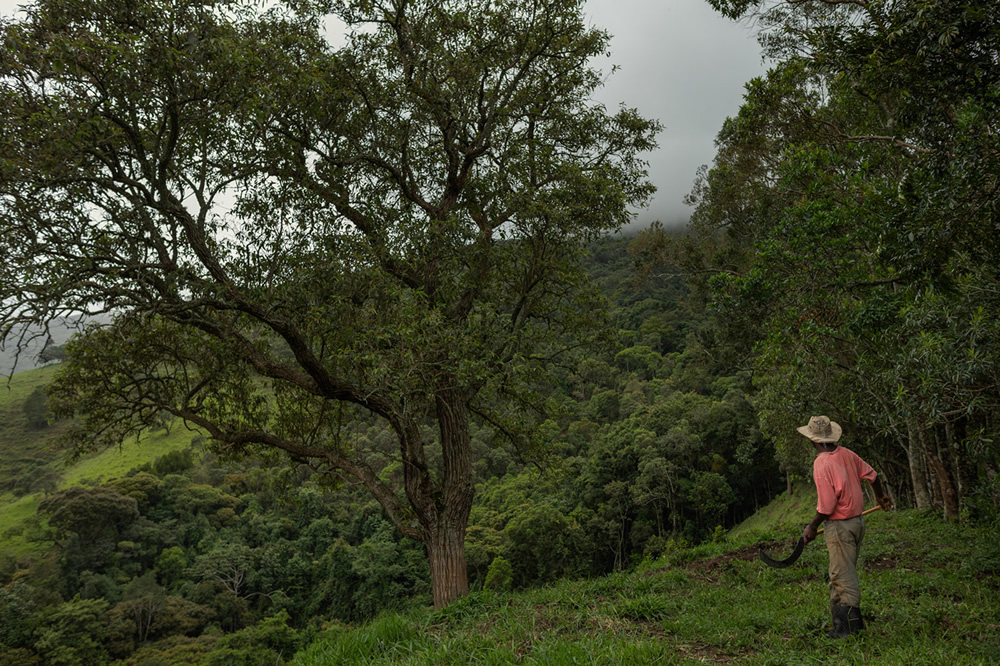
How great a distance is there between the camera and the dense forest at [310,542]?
31.1 metres

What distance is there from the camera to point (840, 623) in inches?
175

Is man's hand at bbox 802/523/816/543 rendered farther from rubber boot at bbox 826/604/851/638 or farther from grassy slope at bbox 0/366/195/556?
grassy slope at bbox 0/366/195/556

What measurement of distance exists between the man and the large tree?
3.75m

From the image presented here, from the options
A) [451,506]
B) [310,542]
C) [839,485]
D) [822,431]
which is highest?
[822,431]

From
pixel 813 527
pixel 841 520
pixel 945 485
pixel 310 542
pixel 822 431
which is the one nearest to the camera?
pixel 841 520

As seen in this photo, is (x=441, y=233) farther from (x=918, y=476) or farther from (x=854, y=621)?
(x=918, y=476)

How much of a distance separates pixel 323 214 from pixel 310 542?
39426mm

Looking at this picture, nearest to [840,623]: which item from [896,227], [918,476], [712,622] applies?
[712,622]

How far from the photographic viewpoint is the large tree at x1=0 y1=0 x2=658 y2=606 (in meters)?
5.69

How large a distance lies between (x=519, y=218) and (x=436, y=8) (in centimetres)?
350

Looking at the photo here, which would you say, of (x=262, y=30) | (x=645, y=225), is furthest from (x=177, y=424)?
(x=262, y=30)

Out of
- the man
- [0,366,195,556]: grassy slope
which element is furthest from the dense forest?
the man

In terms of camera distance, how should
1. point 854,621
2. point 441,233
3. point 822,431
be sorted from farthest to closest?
point 441,233
point 822,431
point 854,621

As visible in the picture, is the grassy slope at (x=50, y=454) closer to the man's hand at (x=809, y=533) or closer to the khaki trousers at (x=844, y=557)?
the man's hand at (x=809, y=533)
